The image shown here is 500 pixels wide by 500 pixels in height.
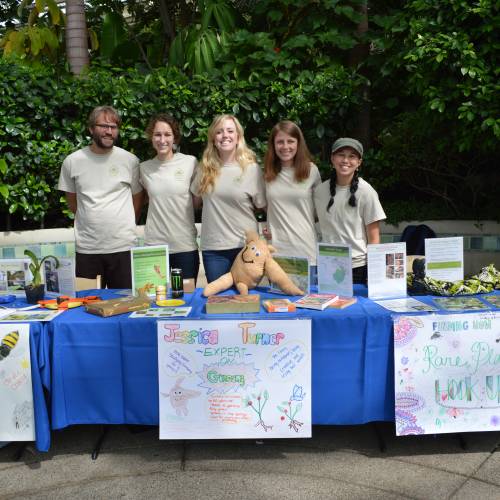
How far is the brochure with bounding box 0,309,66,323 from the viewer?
246 centimetres

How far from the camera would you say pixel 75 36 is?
5.79m

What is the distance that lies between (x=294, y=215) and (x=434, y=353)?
1138 millimetres

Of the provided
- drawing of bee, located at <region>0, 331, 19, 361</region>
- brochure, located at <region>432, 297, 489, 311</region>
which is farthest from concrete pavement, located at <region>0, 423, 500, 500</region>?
brochure, located at <region>432, 297, 489, 311</region>

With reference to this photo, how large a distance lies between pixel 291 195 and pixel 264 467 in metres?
1.51

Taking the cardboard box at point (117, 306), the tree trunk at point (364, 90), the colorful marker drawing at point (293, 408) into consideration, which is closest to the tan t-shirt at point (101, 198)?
the cardboard box at point (117, 306)

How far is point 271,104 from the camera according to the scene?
18.1 ft

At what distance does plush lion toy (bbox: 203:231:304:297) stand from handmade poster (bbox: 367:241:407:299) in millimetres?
385

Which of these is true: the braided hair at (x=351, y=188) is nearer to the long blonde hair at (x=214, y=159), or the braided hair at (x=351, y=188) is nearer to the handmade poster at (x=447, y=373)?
the long blonde hair at (x=214, y=159)

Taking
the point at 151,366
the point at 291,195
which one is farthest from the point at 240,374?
A: the point at 291,195

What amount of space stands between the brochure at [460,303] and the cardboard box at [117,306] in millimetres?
1465

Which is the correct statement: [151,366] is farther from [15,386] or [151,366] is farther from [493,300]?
[493,300]

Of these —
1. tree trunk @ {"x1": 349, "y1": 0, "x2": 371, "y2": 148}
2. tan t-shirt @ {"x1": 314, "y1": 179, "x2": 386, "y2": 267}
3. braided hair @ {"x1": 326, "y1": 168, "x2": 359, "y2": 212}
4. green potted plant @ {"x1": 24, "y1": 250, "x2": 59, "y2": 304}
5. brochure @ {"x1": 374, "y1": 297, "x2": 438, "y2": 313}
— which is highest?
tree trunk @ {"x1": 349, "y1": 0, "x2": 371, "y2": 148}

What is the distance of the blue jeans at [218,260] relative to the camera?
Answer: 3182 mm

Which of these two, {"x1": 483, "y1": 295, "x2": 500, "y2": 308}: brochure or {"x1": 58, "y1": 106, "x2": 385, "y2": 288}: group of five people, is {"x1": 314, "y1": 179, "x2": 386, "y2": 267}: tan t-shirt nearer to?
{"x1": 58, "y1": 106, "x2": 385, "y2": 288}: group of five people
